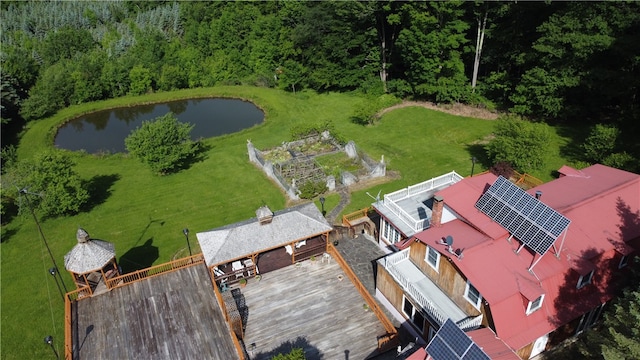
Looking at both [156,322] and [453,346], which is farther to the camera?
[156,322]

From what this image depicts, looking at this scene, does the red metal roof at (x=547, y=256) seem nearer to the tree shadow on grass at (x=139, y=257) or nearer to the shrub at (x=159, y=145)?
the tree shadow on grass at (x=139, y=257)

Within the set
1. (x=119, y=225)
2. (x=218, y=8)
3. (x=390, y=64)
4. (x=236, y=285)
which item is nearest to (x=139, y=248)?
(x=119, y=225)

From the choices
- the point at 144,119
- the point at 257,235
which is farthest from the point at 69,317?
the point at 144,119

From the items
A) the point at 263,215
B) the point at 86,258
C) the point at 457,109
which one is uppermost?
the point at 263,215

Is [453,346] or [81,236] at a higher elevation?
[81,236]

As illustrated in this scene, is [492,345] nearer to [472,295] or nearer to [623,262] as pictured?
[472,295]

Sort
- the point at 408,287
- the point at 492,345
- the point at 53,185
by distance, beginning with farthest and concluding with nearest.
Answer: the point at 53,185 → the point at 408,287 → the point at 492,345

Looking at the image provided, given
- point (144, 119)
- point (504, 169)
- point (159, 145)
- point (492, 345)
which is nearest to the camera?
point (492, 345)
